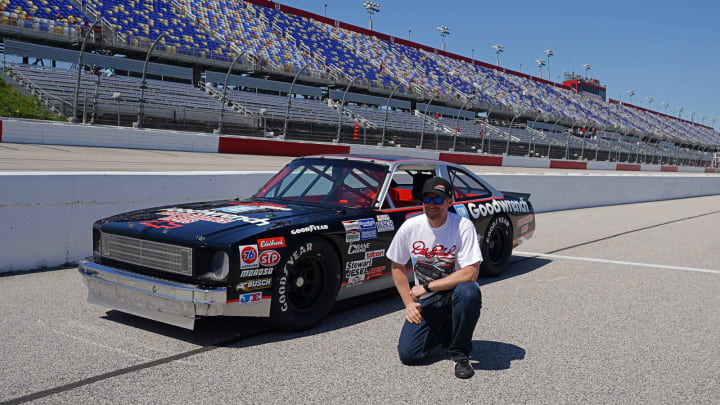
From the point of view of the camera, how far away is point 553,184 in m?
15.1

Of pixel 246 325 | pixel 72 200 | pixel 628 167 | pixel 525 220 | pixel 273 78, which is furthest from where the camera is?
pixel 628 167

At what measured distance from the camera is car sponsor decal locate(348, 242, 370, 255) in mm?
4735

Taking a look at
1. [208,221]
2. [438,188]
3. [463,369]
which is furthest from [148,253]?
[463,369]

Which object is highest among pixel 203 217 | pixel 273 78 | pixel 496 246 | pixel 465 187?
pixel 273 78

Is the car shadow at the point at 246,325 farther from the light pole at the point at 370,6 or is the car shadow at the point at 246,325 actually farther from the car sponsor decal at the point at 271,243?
the light pole at the point at 370,6

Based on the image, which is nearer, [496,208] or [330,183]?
[330,183]

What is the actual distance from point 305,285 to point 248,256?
25.1 inches

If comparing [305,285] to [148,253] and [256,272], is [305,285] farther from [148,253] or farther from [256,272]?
[148,253]

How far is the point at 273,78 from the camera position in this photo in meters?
42.0

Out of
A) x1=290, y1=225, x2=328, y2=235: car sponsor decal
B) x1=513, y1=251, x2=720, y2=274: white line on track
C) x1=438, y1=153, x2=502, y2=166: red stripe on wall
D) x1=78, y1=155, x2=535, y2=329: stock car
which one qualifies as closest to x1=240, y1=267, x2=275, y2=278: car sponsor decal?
x1=78, y1=155, x2=535, y2=329: stock car

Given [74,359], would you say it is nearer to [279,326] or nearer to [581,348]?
[279,326]

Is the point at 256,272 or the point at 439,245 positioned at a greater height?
the point at 439,245

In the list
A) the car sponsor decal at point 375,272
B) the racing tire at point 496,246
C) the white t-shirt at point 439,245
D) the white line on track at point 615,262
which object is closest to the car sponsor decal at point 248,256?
the white t-shirt at point 439,245

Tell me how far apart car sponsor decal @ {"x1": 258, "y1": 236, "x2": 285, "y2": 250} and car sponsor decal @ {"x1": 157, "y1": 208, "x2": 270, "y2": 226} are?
0.19m
